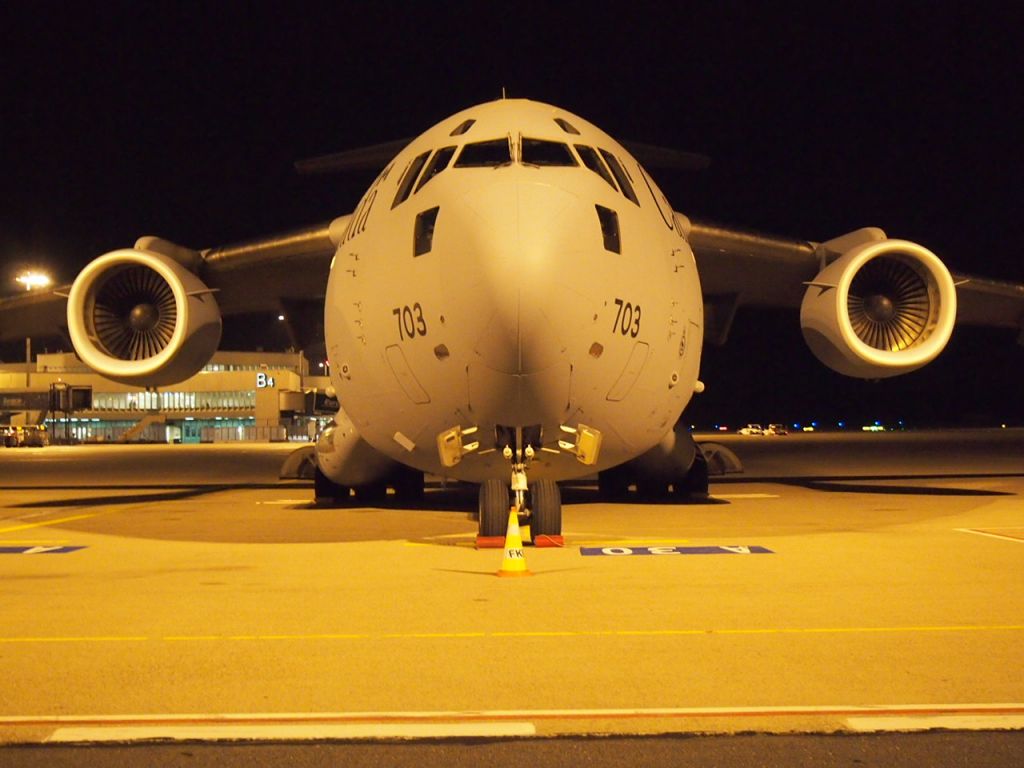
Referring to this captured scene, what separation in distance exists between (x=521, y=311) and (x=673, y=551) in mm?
2899

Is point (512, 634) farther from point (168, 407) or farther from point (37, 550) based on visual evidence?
point (168, 407)

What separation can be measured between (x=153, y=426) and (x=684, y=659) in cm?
8872

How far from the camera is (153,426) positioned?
8869 centimetres

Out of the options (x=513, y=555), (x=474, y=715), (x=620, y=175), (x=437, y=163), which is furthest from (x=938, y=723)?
(x=437, y=163)

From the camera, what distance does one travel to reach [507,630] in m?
6.02

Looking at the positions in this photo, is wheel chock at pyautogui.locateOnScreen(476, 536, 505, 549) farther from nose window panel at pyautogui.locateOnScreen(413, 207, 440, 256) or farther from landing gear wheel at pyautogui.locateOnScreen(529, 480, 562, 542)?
nose window panel at pyautogui.locateOnScreen(413, 207, 440, 256)

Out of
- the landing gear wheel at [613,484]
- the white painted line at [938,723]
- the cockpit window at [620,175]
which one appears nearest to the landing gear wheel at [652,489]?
the landing gear wheel at [613,484]

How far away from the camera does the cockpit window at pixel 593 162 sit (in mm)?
9695

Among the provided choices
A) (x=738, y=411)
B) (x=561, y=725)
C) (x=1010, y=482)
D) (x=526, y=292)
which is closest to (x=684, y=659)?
(x=561, y=725)

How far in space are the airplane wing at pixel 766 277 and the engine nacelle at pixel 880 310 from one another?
1.46 ft

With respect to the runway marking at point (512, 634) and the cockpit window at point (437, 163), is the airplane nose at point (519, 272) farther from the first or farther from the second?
the runway marking at point (512, 634)

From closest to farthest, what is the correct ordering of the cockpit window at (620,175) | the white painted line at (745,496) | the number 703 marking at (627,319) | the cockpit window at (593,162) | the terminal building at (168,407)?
the number 703 marking at (627,319) → the cockpit window at (593,162) → the cockpit window at (620,175) → the white painted line at (745,496) → the terminal building at (168,407)

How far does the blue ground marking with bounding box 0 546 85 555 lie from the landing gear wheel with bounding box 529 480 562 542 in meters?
4.35

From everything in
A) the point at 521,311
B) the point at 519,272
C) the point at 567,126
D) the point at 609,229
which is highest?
the point at 567,126
